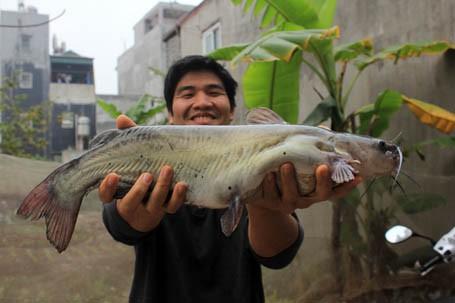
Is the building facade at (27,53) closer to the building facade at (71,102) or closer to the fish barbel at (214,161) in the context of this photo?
the building facade at (71,102)

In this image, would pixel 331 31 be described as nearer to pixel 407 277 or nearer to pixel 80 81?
pixel 407 277

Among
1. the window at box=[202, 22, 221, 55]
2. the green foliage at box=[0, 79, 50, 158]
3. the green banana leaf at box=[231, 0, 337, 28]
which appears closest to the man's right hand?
the green banana leaf at box=[231, 0, 337, 28]

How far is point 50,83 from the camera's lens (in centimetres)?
2252

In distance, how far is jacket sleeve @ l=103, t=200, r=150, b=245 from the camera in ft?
6.77

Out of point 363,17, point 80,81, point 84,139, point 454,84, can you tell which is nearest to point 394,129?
point 454,84

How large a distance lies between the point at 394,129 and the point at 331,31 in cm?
151

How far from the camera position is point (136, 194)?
1869 mm

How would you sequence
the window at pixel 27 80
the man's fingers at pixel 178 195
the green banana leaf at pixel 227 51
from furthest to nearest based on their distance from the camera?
the window at pixel 27 80
the green banana leaf at pixel 227 51
the man's fingers at pixel 178 195

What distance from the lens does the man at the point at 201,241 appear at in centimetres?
205

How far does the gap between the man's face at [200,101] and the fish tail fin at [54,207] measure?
64 cm

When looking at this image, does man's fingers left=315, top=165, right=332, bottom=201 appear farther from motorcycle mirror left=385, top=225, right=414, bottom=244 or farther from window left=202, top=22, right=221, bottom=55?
window left=202, top=22, right=221, bottom=55

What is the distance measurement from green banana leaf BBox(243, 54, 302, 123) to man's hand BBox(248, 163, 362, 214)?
2.41m

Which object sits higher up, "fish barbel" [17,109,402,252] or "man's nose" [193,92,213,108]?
"man's nose" [193,92,213,108]

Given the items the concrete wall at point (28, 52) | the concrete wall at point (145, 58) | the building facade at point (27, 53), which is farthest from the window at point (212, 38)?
the concrete wall at point (28, 52)
